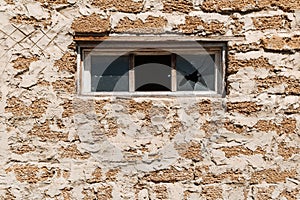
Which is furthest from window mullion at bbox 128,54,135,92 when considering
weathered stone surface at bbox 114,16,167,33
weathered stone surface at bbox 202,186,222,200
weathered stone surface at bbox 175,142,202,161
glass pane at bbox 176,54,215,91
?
weathered stone surface at bbox 202,186,222,200

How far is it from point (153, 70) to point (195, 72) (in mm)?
284

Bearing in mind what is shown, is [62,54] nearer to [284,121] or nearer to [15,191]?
[15,191]

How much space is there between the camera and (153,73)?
9.17 feet

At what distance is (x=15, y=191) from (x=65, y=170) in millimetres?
346

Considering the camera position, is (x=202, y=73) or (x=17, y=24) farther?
(x=202, y=73)

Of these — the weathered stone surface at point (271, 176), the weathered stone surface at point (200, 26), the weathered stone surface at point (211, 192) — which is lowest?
the weathered stone surface at point (211, 192)

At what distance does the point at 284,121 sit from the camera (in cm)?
275

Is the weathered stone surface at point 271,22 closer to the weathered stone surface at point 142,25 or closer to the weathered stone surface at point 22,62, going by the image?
the weathered stone surface at point 142,25

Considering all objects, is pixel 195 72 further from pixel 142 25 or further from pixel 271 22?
pixel 271 22

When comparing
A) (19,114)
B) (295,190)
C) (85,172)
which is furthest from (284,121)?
(19,114)

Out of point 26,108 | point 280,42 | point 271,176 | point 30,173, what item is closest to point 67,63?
point 26,108

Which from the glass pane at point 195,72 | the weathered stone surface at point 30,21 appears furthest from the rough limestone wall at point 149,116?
the glass pane at point 195,72

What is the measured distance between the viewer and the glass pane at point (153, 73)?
9.13 ft

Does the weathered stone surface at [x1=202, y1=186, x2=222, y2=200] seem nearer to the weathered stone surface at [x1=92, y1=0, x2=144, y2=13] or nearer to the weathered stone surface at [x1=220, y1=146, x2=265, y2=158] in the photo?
the weathered stone surface at [x1=220, y1=146, x2=265, y2=158]
